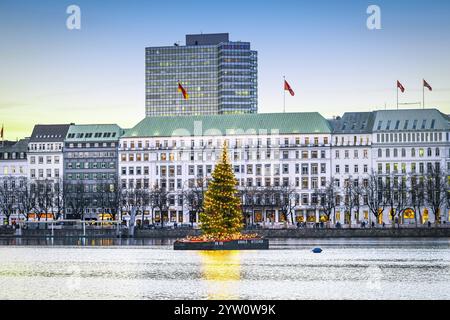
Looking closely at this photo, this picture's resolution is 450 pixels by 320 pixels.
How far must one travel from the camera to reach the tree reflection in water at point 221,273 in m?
66.4

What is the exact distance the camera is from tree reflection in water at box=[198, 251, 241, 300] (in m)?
66.4

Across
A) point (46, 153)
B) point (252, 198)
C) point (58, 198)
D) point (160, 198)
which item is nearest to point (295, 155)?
point (252, 198)

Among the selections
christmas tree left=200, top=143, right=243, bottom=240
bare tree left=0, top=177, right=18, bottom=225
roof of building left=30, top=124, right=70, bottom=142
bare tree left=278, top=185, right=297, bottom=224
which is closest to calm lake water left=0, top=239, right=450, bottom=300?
christmas tree left=200, top=143, right=243, bottom=240

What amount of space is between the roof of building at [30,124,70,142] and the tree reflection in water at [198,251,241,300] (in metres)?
89.9

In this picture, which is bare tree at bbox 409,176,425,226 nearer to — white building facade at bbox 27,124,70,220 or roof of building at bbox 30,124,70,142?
white building facade at bbox 27,124,70,220

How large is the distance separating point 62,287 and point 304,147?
371 feet

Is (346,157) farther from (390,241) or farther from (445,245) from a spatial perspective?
(445,245)

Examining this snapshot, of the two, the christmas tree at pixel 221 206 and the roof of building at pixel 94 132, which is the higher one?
the roof of building at pixel 94 132

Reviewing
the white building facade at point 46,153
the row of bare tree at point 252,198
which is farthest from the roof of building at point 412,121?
the white building facade at point 46,153

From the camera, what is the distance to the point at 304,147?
182 metres

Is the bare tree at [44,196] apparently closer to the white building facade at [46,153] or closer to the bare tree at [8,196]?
the bare tree at [8,196]

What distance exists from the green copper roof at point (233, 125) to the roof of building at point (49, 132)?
36.6 feet
